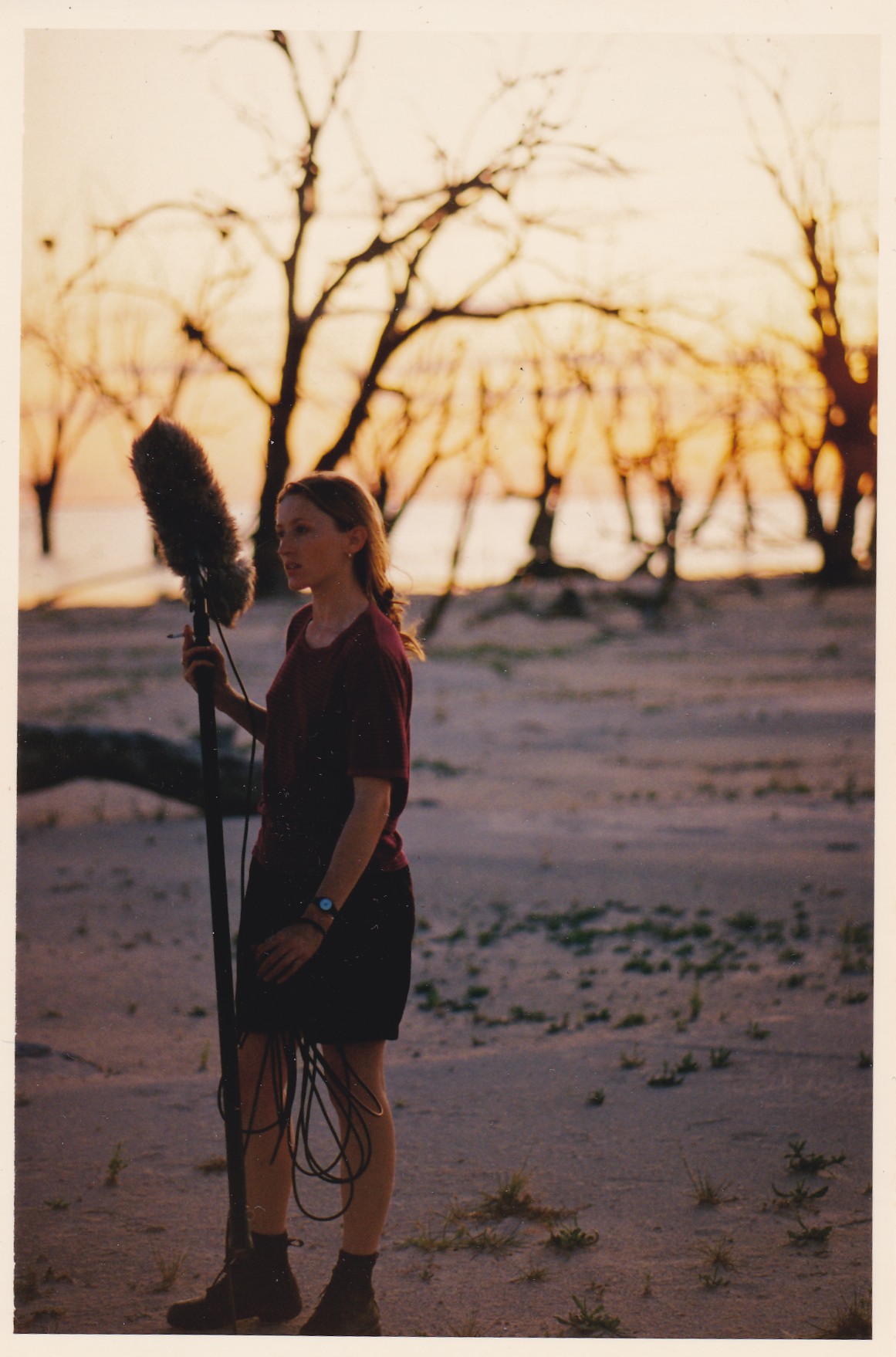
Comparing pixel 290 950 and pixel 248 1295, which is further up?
pixel 290 950

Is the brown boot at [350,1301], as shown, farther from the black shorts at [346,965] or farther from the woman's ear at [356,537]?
the woman's ear at [356,537]

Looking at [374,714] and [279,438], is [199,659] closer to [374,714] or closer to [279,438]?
[374,714]

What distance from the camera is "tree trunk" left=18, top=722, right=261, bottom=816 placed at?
26.6ft

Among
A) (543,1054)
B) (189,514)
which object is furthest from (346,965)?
(543,1054)

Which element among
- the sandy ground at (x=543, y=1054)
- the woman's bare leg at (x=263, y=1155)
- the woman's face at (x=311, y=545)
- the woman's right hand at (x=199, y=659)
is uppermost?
the woman's face at (x=311, y=545)

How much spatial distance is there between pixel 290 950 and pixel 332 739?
0.43 metres

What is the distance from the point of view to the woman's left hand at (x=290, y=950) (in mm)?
2746

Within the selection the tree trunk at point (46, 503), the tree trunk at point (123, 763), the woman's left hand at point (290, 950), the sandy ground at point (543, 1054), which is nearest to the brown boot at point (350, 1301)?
the sandy ground at point (543, 1054)

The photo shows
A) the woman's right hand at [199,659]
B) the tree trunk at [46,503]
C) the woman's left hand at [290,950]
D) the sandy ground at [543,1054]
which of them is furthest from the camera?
the tree trunk at [46,503]

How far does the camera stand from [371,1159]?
9.67 feet

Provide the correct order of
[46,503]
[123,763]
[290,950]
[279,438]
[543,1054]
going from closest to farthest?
[290,950]
[543,1054]
[279,438]
[123,763]
[46,503]

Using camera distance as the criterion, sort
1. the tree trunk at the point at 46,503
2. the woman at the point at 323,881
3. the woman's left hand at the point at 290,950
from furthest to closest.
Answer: the tree trunk at the point at 46,503 < the woman at the point at 323,881 < the woman's left hand at the point at 290,950

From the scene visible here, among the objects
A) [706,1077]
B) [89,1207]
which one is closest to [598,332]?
[706,1077]

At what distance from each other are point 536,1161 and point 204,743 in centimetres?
184
